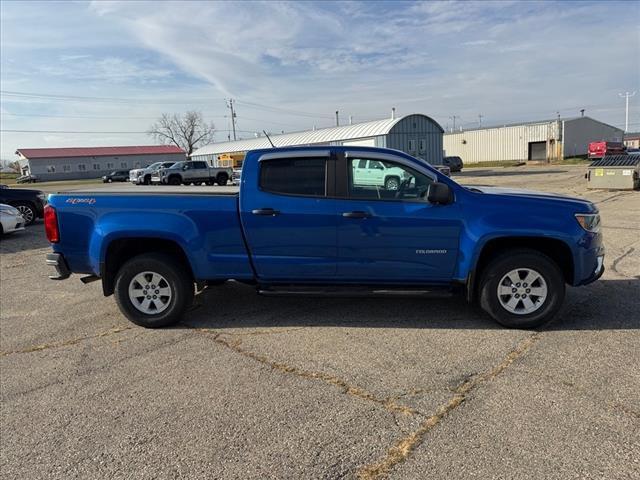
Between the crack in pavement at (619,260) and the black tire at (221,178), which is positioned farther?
the black tire at (221,178)

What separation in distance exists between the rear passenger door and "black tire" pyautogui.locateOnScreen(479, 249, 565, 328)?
5.15 ft

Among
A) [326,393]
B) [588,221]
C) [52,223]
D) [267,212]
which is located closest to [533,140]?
[588,221]

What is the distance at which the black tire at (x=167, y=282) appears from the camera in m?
5.10

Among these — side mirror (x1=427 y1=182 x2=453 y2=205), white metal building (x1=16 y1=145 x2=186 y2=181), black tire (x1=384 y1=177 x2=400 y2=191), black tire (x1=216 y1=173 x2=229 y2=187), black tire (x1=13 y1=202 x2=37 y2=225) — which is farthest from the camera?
white metal building (x1=16 y1=145 x2=186 y2=181)

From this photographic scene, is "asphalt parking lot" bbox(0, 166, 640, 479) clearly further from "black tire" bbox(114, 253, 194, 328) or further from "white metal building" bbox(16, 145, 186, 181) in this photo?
"white metal building" bbox(16, 145, 186, 181)

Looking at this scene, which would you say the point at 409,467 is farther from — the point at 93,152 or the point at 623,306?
the point at 93,152

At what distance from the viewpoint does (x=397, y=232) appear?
4.79 meters

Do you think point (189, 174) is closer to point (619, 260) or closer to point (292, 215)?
point (619, 260)

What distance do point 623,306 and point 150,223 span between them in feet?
17.3

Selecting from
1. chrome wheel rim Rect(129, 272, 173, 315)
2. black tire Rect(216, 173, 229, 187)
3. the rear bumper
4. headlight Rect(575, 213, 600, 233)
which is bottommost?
chrome wheel rim Rect(129, 272, 173, 315)

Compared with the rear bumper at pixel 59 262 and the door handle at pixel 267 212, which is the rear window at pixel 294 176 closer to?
the door handle at pixel 267 212

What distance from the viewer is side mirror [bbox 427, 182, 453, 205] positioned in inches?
182

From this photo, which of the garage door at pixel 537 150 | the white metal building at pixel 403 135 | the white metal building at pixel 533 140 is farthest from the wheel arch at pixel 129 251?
the garage door at pixel 537 150

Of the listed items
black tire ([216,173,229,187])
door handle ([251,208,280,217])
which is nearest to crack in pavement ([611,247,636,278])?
door handle ([251,208,280,217])
